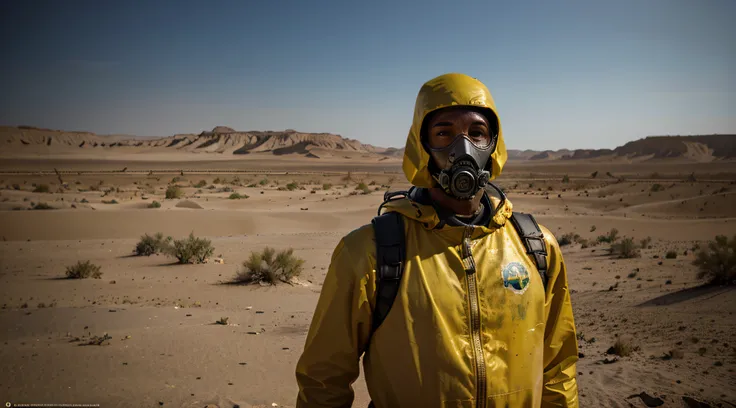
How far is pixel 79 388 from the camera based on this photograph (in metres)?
4.79

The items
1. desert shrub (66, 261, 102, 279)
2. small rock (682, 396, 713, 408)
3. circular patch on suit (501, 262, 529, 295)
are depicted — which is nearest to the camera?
circular patch on suit (501, 262, 529, 295)

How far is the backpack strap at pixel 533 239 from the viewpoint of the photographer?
6.23 feet

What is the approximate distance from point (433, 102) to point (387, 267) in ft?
2.39

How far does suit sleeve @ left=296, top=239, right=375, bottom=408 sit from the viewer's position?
170 centimetres

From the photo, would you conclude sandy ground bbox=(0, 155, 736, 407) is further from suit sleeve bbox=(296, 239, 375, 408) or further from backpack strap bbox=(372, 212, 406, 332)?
backpack strap bbox=(372, 212, 406, 332)

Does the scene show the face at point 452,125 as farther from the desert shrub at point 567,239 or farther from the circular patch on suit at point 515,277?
the desert shrub at point 567,239

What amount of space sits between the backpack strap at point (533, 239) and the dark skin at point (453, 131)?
7.3 inches

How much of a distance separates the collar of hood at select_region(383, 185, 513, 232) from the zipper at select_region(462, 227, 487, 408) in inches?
4.6

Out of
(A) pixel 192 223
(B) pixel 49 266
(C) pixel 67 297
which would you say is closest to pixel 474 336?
(C) pixel 67 297

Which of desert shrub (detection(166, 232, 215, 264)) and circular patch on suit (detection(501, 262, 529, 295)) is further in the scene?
desert shrub (detection(166, 232, 215, 264))

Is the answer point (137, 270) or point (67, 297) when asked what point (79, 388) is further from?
point (137, 270)

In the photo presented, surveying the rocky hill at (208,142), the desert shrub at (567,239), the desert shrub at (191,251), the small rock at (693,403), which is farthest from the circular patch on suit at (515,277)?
the rocky hill at (208,142)

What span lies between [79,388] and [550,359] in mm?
4854

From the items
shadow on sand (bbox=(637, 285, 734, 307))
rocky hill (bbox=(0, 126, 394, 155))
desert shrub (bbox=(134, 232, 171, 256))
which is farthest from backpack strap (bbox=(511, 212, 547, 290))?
rocky hill (bbox=(0, 126, 394, 155))
